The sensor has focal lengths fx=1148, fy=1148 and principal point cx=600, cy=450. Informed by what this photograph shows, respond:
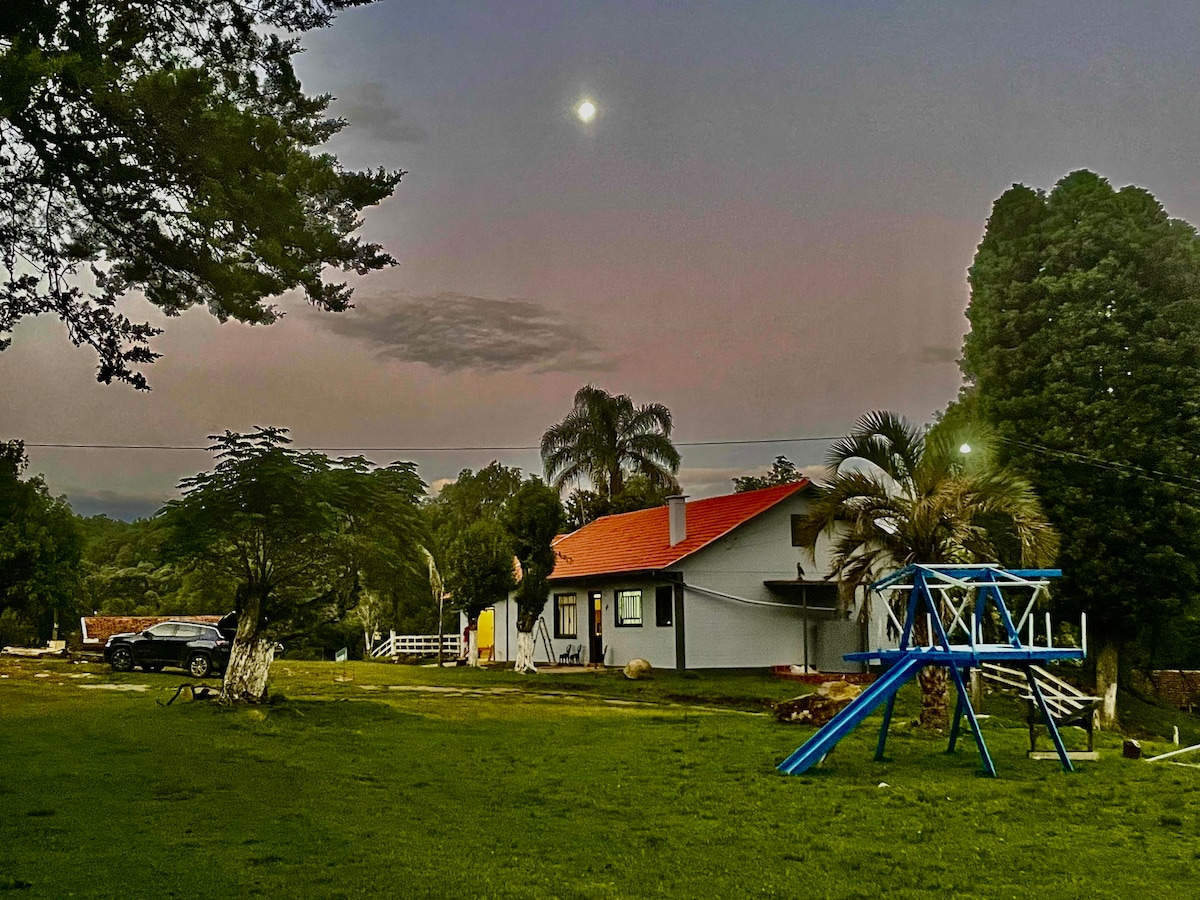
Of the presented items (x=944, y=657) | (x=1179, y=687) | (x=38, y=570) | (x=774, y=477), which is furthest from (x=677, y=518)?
(x=774, y=477)

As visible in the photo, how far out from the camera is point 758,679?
1196 inches

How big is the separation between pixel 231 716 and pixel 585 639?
2053 centimetres

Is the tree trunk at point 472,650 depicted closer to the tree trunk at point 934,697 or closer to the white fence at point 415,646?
the white fence at point 415,646

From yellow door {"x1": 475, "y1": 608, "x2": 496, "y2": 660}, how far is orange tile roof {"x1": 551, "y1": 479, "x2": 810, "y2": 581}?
368 centimetres

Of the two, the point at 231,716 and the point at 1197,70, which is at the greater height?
the point at 1197,70

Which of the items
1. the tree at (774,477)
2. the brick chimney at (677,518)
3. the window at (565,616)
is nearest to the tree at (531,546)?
the brick chimney at (677,518)

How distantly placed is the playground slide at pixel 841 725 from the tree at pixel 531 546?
67.5 feet

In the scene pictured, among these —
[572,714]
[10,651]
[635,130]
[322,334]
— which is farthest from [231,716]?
[10,651]

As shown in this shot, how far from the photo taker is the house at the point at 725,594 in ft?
107

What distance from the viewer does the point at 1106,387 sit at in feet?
94.7

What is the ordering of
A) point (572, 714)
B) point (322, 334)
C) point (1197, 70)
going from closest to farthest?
1. point (572, 714)
2. point (1197, 70)
3. point (322, 334)

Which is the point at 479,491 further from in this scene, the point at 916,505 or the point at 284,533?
the point at 916,505

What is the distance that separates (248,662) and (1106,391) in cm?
2155

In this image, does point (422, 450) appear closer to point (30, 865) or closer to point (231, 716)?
point (231, 716)
